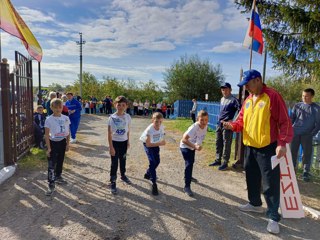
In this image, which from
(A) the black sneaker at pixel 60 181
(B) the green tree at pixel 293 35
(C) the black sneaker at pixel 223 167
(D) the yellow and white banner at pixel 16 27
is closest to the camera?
(A) the black sneaker at pixel 60 181

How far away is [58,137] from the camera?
4664mm

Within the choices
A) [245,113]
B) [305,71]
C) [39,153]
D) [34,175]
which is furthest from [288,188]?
[305,71]

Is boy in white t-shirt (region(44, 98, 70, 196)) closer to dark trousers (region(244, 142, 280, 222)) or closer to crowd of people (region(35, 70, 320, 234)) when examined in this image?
crowd of people (region(35, 70, 320, 234))

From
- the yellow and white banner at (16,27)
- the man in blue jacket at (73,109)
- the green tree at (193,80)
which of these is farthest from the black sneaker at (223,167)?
the green tree at (193,80)

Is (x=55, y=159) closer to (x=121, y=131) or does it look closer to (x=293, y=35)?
(x=121, y=131)

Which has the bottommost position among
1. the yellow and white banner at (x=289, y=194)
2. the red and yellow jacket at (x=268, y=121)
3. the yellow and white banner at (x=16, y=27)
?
the yellow and white banner at (x=289, y=194)

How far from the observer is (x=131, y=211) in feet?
12.8

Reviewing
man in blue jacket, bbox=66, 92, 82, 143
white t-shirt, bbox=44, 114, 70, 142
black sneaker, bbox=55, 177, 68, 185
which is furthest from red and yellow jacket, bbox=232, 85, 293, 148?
man in blue jacket, bbox=66, 92, 82, 143

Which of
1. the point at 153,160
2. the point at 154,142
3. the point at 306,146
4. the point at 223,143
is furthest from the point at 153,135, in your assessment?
the point at 306,146

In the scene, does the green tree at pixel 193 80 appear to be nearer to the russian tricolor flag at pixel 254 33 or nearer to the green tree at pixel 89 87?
the green tree at pixel 89 87

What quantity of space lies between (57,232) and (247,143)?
8.89ft

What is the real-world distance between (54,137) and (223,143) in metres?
3.89

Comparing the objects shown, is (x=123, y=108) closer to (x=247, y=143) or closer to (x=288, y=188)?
(x=247, y=143)

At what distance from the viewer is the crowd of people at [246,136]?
11.3 feet
